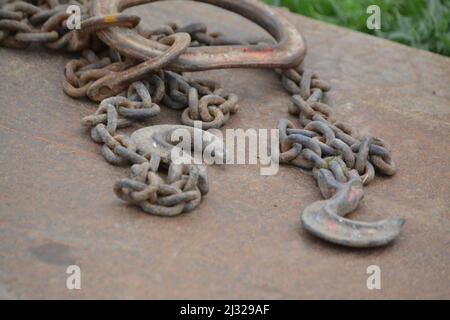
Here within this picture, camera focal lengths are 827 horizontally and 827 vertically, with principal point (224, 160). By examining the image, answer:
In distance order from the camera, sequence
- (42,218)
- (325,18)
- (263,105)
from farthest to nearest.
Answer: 1. (325,18)
2. (263,105)
3. (42,218)

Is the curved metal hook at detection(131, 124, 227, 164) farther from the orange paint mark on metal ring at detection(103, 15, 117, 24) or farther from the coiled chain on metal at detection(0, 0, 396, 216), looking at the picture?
the orange paint mark on metal ring at detection(103, 15, 117, 24)

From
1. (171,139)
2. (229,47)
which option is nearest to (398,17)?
(229,47)

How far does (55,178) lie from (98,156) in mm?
228

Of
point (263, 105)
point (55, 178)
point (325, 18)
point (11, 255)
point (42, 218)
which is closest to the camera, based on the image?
point (11, 255)

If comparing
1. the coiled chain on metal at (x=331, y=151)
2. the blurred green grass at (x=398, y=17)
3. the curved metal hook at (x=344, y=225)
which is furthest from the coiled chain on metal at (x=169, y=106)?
the blurred green grass at (x=398, y=17)

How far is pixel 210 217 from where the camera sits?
2.53 metres

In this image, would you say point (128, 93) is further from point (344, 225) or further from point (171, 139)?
point (344, 225)

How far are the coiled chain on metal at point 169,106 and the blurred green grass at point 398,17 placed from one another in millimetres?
1597

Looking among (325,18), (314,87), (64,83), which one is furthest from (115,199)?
(325,18)

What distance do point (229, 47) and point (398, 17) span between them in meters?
2.09

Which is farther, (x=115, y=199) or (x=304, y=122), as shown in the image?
(x=304, y=122)

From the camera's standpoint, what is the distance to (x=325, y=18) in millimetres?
5121

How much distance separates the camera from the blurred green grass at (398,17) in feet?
16.2

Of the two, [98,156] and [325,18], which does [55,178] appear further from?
[325,18]
